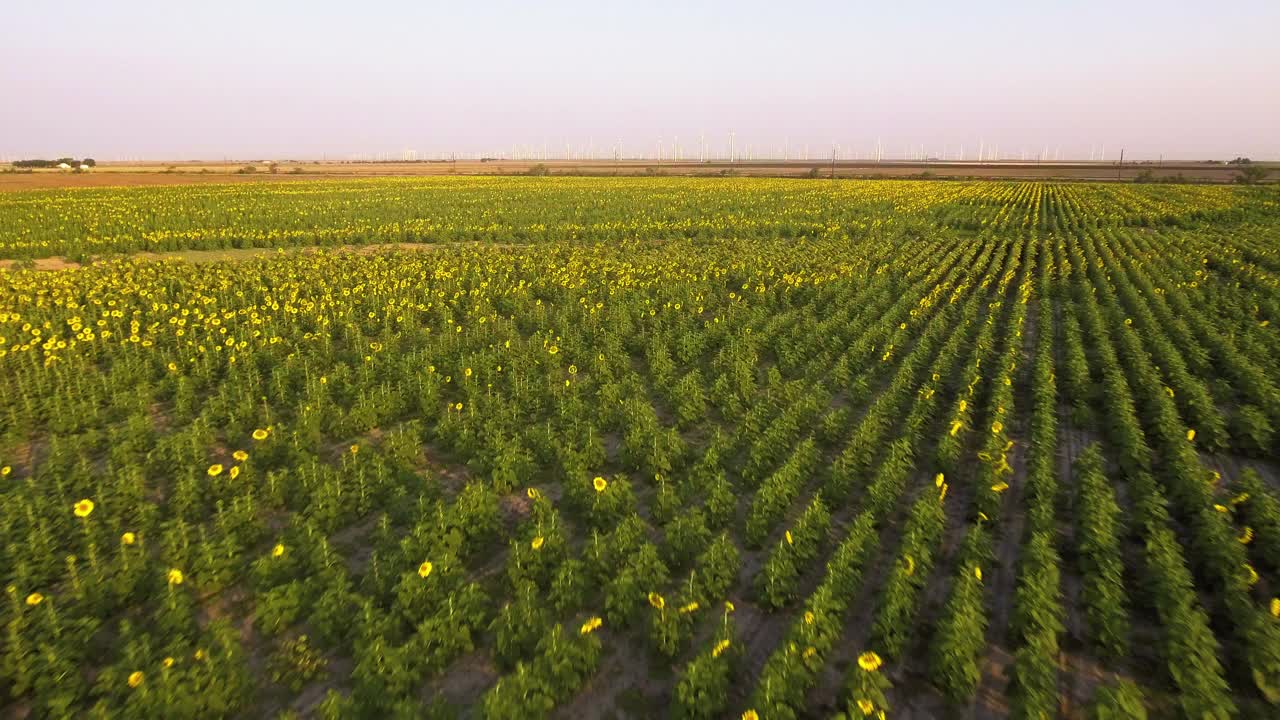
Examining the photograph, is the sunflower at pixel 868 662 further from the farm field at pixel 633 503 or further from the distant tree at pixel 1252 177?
the distant tree at pixel 1252 177

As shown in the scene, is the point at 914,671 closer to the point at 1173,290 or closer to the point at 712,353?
the point at 712,353

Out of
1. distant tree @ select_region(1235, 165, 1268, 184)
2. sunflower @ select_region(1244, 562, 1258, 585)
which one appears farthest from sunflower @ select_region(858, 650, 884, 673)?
distant tree @ select_region(1235, 165, 1268, 184)

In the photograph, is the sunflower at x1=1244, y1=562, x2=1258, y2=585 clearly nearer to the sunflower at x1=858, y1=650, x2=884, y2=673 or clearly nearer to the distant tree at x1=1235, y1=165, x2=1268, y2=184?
the sunflower at x1=858, y1=650, x2=884, y2=673

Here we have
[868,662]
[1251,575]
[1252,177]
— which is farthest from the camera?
[1252,177]

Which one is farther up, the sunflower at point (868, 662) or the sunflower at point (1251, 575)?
the sunflower at point (868, 662)

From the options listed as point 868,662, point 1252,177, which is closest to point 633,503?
point 868,662

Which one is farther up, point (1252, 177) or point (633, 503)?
point (1252, 177)

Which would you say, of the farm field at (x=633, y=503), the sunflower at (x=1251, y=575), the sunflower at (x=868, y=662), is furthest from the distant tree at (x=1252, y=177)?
the sunflower at (x=868, y=662)

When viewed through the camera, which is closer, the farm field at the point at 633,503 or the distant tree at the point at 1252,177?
the farm field at the point at 633,503

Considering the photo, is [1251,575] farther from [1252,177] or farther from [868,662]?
[1252,177]
